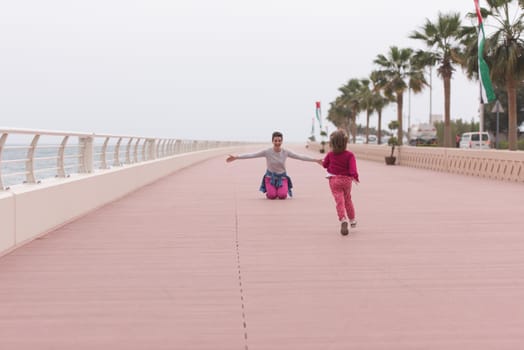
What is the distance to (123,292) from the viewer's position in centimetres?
654

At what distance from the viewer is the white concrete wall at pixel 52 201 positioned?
9039 mm

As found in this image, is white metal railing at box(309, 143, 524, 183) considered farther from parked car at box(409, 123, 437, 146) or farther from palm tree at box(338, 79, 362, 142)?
palm tree at box(338, 79, 362, 142)

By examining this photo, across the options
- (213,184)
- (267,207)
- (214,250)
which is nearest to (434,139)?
(213,184)

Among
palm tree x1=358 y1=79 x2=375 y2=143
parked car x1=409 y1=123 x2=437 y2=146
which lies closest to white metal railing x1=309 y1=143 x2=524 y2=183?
palm tree x1=358 y1=79 x2=375 y2=143

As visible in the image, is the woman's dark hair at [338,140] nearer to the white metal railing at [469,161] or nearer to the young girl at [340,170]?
the young girl at [340,170]

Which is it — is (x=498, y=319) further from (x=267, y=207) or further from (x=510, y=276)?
(x=267, y=207)

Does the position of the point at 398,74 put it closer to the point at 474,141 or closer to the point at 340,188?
the point at 474,141

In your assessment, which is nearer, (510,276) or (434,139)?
(510,276)

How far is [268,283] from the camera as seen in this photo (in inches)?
275

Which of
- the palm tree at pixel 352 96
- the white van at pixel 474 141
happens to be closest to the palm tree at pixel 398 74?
the white van at pixel 474 141

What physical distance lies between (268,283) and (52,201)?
5.21m

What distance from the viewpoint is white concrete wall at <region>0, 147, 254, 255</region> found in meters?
9.04

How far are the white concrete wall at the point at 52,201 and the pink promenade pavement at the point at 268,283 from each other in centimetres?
23

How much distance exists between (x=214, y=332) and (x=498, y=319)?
2061 mm
